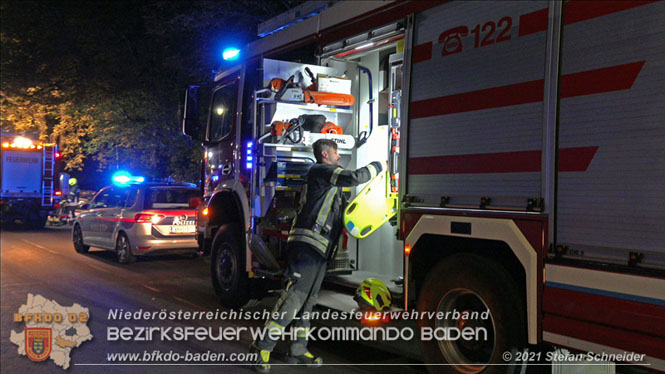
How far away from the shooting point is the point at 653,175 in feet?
10.8

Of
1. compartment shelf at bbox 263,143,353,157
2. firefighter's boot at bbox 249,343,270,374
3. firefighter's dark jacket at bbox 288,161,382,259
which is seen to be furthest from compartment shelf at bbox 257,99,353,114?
firefighter's boot at bbox 249,343,270,374

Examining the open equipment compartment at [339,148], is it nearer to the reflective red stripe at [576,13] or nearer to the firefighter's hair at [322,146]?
the firefighter's hair at [322,146]

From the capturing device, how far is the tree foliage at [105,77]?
1847 cm

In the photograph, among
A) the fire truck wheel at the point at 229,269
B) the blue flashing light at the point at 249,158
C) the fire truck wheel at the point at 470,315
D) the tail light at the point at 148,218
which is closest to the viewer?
the fire truck wheel at the point at 470,315

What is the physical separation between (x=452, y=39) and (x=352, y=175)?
135cm

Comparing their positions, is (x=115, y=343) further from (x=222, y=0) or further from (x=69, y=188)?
(x=69, y=188)

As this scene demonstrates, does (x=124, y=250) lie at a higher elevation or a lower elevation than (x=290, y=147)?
lower

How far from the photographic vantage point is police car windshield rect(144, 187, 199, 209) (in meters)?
11.9

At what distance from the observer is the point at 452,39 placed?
182 inches

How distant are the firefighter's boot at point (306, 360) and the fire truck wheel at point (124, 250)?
291 inches

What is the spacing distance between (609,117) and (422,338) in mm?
2127

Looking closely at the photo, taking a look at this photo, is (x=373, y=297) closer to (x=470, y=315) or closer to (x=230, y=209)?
(x=470, y=315)

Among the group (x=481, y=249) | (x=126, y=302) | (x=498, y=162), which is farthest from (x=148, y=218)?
(x=498, y=162)

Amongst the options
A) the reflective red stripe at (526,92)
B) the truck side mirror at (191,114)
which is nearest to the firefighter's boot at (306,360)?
the reflective red stripe at (526,92)
